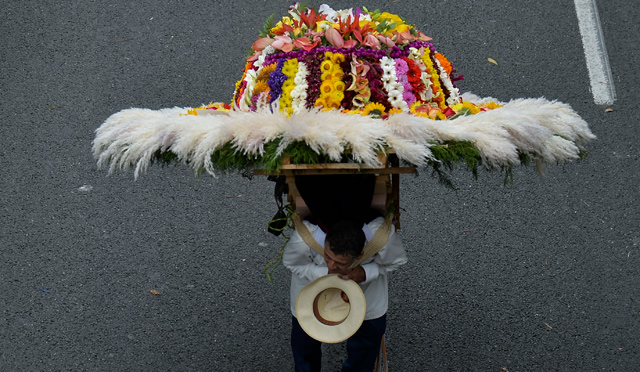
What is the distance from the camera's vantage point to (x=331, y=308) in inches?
121

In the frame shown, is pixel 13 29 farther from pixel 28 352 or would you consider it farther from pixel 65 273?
pixel 28 352

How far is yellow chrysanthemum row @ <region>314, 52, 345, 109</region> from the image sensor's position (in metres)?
2.72

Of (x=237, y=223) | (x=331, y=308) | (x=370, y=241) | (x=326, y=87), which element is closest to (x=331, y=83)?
(x=326, y=87)

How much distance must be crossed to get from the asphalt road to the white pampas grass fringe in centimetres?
194

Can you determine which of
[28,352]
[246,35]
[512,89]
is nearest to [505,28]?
[512,89]

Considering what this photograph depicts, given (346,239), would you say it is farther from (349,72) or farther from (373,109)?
(349,72)

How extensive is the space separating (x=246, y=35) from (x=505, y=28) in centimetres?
226

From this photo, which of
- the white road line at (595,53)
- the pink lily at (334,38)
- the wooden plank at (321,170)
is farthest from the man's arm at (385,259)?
the white road line at (595,53)

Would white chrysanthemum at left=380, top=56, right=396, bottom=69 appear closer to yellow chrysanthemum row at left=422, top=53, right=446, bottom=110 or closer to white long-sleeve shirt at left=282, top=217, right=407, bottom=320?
yellow chrysanthemum row at left=422, top=53, right=446, bottom=110

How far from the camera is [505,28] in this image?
625cm

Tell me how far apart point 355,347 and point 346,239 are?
75 cm

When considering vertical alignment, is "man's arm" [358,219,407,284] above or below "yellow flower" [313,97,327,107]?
below

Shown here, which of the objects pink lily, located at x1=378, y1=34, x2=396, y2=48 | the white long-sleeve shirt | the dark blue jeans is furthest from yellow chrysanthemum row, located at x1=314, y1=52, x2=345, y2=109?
the dark blue jeans

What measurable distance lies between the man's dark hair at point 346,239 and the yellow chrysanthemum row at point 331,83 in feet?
1.67
